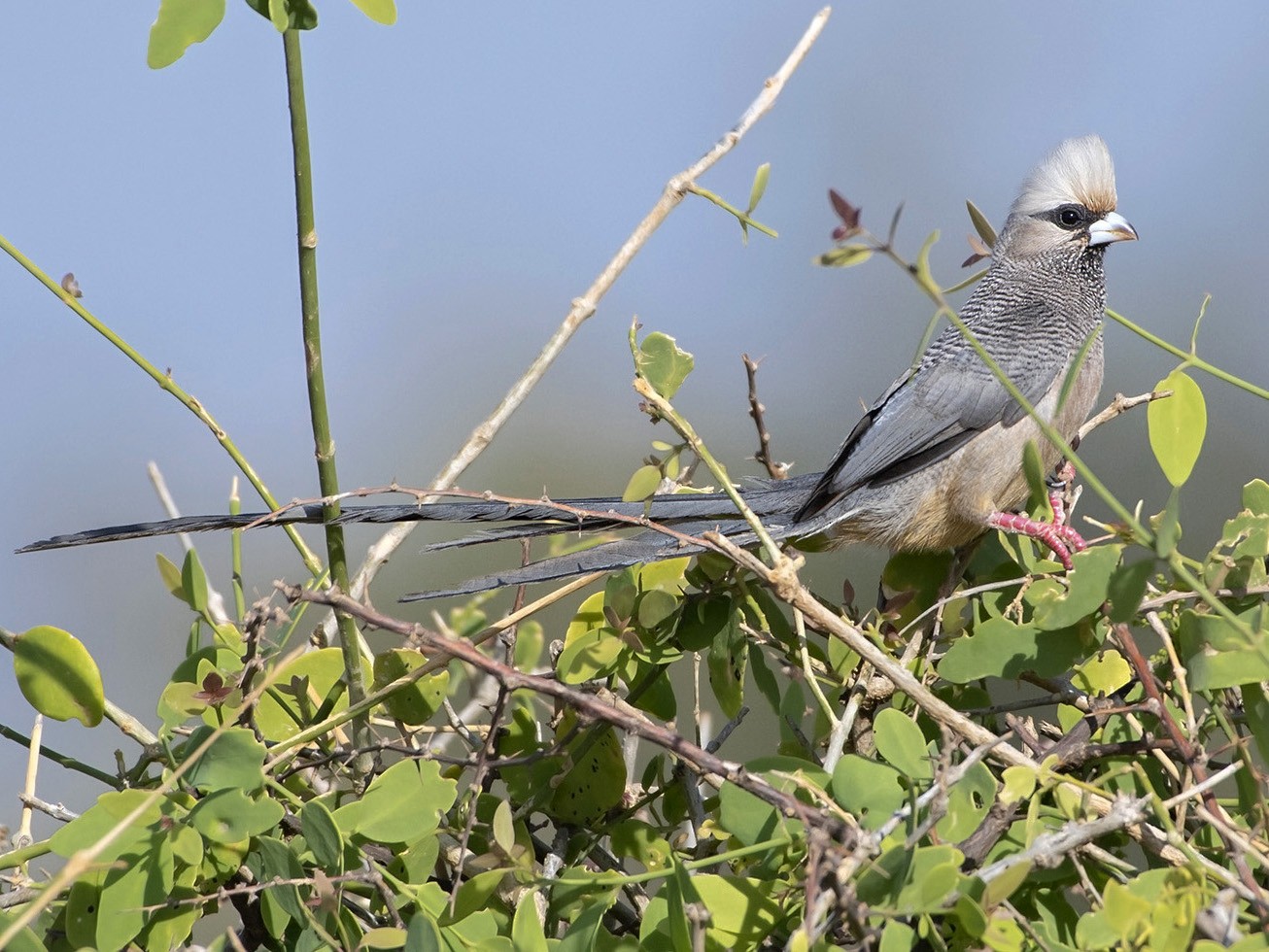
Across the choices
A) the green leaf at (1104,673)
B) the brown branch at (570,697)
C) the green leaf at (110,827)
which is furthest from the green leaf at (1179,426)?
the green leaf at (110,827)

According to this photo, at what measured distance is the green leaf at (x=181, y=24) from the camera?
4.42 feet

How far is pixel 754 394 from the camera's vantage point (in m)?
1.76

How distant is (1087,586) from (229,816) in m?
0.87

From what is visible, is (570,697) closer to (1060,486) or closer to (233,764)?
(233,764)

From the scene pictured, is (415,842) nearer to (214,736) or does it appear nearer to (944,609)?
(214,736)

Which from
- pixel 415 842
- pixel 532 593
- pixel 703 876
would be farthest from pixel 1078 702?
pixel 532 593

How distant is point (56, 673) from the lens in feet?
4.25

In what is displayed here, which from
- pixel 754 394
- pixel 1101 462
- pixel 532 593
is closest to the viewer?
pixel 754 394

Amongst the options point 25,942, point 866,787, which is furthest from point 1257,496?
point 25,942

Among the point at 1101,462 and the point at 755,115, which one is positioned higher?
the point at 755,115

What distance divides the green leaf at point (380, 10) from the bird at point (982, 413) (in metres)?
0.93

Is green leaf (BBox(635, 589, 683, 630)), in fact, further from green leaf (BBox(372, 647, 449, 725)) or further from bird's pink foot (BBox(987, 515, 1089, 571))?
bird's pink foot (BBox(987, 515, 1089, 571))

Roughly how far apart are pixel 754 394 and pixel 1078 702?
613mm

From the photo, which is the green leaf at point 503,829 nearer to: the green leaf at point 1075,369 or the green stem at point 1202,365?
the green leaf at point 1075,369
